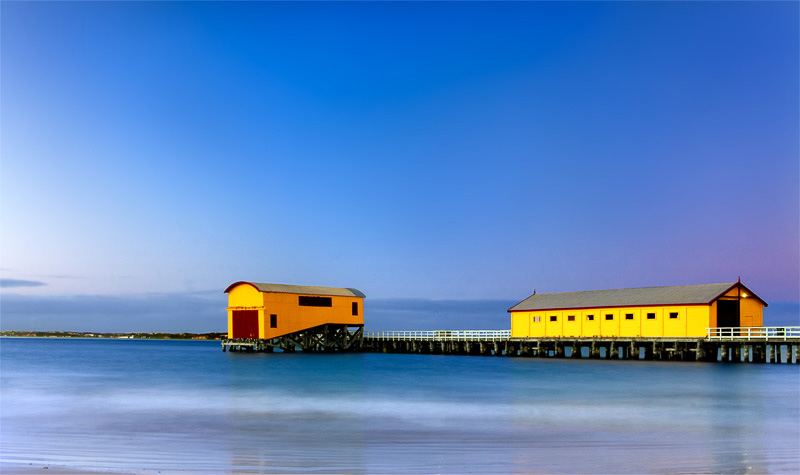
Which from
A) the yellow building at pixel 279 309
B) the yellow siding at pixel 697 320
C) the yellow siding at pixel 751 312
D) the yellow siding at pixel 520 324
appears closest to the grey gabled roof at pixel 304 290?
the yellow building at pixel 279 309

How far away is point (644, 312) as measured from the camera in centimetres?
4262

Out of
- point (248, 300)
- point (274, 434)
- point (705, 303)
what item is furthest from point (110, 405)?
point (705, 303)

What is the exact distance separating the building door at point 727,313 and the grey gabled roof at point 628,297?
99cm

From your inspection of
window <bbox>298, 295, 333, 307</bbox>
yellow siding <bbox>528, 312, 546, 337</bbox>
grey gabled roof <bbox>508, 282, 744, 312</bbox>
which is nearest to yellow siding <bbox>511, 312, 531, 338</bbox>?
yellow siding <bbox>528, 312, 546, 337</bbox>

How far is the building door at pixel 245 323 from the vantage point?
1983 inches

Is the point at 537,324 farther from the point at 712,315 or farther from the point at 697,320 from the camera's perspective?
the point at 712,315

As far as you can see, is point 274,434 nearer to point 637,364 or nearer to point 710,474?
point 710,474

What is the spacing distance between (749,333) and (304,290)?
3008 cm

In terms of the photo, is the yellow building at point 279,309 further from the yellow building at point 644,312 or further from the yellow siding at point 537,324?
the yellow siding at point 537,324

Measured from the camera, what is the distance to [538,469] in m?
11.7

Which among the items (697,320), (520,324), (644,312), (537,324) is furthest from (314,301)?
(697,320)

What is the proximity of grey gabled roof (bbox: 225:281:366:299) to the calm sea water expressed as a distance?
47.3 ft

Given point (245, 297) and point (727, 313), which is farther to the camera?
point (245, 297)

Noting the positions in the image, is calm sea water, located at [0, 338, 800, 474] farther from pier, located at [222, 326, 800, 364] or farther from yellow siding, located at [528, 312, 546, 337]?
yellow siding, located at [528, 312, 546, 337]
